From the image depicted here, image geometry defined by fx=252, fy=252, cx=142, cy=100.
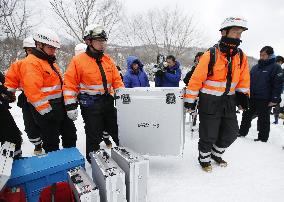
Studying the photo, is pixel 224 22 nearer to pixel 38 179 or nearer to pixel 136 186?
pixel 136 186

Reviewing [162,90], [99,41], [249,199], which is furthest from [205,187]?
[99,41]

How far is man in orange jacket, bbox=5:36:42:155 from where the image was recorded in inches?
153

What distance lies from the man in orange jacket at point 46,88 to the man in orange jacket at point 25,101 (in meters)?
0.46

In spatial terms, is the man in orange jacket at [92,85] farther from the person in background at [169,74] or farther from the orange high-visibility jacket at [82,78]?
the person in background at [169,74]

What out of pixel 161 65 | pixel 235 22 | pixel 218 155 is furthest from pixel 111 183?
pixel 161 65

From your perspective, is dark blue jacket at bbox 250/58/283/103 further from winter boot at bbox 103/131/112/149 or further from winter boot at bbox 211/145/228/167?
winter boot at bbox 103/131/112/149

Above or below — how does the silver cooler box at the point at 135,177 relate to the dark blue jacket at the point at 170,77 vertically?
below

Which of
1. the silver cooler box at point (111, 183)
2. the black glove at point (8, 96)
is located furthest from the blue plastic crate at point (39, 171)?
the black glove at point (8, 96)

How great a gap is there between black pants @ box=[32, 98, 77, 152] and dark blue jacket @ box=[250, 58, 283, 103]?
351 centimetres

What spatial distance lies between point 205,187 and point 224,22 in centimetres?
210

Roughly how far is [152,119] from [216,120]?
2.92ft

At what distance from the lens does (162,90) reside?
3.20m

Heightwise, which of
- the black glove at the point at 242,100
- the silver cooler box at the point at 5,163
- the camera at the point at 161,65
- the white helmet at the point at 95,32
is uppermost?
the white helmet at the point at 95,32

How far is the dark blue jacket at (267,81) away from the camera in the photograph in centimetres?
464
